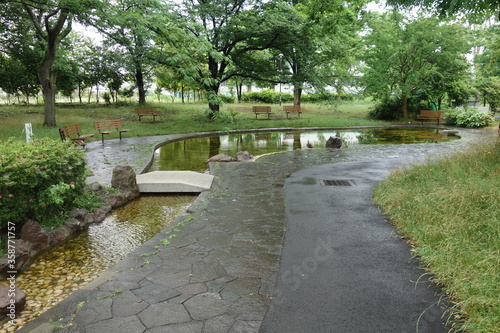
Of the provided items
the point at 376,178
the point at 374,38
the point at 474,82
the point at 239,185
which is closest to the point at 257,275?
the point at 239,185

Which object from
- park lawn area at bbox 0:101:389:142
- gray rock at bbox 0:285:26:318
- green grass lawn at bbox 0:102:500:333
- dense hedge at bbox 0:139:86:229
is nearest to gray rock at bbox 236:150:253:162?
park lawn area at bbox 0:101:389:142

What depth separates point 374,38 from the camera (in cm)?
2370

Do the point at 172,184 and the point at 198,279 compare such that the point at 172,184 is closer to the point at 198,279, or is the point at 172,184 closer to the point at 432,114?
the point at 198,279

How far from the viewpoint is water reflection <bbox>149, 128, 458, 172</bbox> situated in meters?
11.4

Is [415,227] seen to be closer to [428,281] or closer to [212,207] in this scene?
[428,281]

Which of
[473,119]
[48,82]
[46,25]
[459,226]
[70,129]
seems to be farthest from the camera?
[473,119]

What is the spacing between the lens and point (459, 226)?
152 inches

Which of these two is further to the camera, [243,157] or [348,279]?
[243,157]

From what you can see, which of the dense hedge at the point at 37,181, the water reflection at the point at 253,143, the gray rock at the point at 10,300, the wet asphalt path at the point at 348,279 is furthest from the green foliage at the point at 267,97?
the gray rock at the point at 10,300

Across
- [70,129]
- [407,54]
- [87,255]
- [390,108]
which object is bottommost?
[87,255]

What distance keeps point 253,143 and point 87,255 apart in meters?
11.3

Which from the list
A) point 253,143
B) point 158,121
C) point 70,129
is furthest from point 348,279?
point 158,121

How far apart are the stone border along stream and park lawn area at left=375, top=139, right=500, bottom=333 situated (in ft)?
5.49

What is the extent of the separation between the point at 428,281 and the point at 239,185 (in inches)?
189
